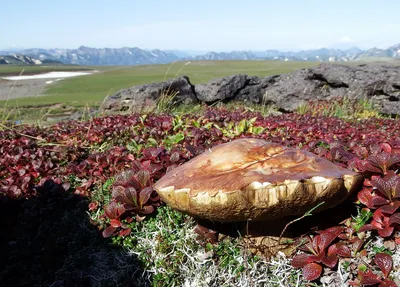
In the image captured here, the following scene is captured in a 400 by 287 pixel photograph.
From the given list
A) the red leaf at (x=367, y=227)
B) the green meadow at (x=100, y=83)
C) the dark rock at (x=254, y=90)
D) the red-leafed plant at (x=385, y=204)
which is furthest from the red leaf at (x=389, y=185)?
the dark rock at (x=254, y=90)

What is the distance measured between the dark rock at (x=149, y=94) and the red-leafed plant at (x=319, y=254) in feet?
32.6

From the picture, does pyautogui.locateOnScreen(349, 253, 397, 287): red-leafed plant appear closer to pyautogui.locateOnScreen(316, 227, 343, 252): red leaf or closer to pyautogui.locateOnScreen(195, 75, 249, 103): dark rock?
A: pyautogui.locateOnScreen(316, 227, 343, 252): red leaf

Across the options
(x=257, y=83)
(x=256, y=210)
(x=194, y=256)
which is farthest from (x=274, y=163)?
(x=257, y=83)

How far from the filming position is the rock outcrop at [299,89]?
1302 cm

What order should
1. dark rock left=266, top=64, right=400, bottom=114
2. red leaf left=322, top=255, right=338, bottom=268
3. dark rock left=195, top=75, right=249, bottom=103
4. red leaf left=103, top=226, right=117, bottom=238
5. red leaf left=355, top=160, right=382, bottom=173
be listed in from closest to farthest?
red leaf left=322, top=255, right=338, bottom=268
red leaf left=355, top=160, right=382, bottom=173
red leaf left=103, top=226, right=117, bottom=238
dark rock left=266, top=64, right=400, bottom=114
dark rock left=195, top=75, right=249, bottom=103

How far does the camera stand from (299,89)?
13938 millimetres

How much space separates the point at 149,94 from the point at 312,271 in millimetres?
11230

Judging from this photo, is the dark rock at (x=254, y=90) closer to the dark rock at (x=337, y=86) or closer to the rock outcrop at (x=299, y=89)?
the rock outcrop at (x=299, y=89)

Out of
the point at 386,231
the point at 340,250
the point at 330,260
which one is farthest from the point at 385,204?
the point at 330,260

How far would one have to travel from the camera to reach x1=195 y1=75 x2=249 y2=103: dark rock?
14.8 m

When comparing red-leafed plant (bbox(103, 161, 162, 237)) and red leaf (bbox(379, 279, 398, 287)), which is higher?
red-leafed plant (bbox(103, 161, 162, 237))

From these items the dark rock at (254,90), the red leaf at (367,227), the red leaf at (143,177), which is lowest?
the dark rock at (254,90)

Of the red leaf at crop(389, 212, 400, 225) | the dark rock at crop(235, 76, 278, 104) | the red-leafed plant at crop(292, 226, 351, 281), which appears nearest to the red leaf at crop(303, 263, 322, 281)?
the red-leafed plant at crop(292, 226, 351, 281)

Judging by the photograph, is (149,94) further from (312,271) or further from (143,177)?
(312,271)
